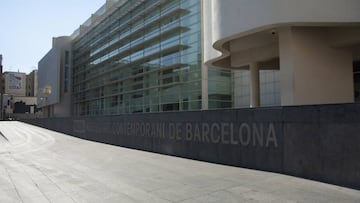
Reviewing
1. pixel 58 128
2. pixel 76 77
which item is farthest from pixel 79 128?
pixel 76 77

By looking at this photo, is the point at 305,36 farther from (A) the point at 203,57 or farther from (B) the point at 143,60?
(B) the point at 143,60

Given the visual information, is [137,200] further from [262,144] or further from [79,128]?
[79,128]

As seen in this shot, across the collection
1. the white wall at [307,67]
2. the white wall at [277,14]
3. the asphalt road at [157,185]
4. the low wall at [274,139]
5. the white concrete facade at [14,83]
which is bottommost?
the asphalt road at [157,185]

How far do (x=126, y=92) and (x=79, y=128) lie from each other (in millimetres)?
27835

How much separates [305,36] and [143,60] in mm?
34973

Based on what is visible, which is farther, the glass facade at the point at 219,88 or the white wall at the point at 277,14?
the glass facade at the point at 219,88

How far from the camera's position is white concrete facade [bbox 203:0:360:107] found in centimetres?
1593

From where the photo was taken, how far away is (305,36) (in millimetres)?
18406

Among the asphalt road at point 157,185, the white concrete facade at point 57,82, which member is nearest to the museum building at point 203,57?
the white concrete facade at point 57,82

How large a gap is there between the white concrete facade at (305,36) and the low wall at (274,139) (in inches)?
245

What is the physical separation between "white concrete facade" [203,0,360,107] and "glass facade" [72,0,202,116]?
793 inches

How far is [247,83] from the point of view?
3844cm

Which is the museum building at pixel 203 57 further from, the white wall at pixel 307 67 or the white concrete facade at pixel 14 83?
the white concrete facade at pixel 14 83

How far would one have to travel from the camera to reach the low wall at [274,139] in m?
7.78
